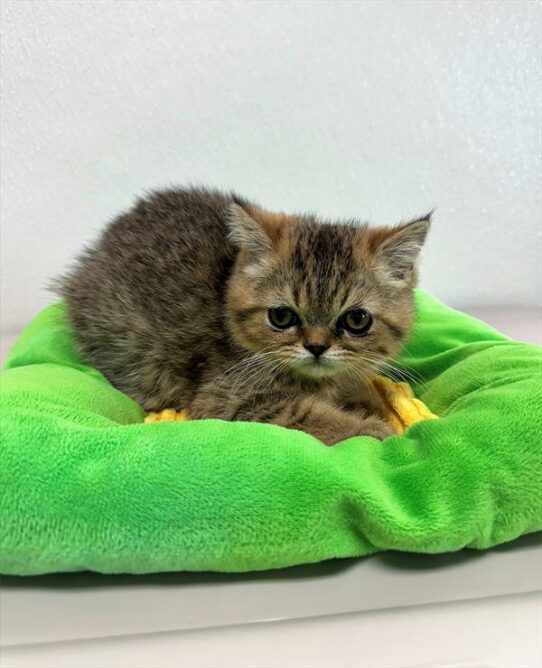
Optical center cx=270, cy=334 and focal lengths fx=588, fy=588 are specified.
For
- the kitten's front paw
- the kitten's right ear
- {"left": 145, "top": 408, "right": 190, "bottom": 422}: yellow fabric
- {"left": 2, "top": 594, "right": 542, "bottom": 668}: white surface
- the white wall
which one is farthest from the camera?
the white wall

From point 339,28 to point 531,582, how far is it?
188 cm

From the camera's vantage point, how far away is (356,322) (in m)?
1.28

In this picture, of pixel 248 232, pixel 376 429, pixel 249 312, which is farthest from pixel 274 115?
pixel 376 429

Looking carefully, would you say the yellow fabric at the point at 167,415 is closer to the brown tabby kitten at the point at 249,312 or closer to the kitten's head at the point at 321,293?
the brown tabby kitten at the point at 249,312

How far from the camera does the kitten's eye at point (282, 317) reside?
127 centimetres

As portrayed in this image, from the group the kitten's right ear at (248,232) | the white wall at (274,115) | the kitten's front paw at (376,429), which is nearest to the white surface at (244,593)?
the kitten's front paw at (376,429)

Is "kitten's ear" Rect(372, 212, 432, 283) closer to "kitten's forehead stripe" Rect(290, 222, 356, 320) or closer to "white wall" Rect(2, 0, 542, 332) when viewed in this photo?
"kitten's forehead stripe" Rect(290, 222, 356, 320)

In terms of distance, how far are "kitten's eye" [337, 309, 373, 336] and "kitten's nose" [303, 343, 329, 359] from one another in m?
0.08

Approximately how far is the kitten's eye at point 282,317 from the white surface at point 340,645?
2.00 feet

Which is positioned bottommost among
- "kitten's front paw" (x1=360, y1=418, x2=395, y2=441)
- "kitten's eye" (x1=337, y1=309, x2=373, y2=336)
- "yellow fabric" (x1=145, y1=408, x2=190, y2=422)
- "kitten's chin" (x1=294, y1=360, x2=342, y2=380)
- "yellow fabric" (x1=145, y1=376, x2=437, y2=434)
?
"yellow fabric" (x1=145, y1=408, x2=190, y2=422)

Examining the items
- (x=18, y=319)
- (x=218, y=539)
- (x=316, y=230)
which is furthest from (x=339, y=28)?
(x=218, y=539)

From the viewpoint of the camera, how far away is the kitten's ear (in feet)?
4.13

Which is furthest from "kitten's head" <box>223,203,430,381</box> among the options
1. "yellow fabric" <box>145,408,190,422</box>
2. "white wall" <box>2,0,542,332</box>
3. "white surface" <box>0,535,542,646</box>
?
"white wall" <box>2,0,542,332</box>

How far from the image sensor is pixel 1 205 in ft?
6.80
